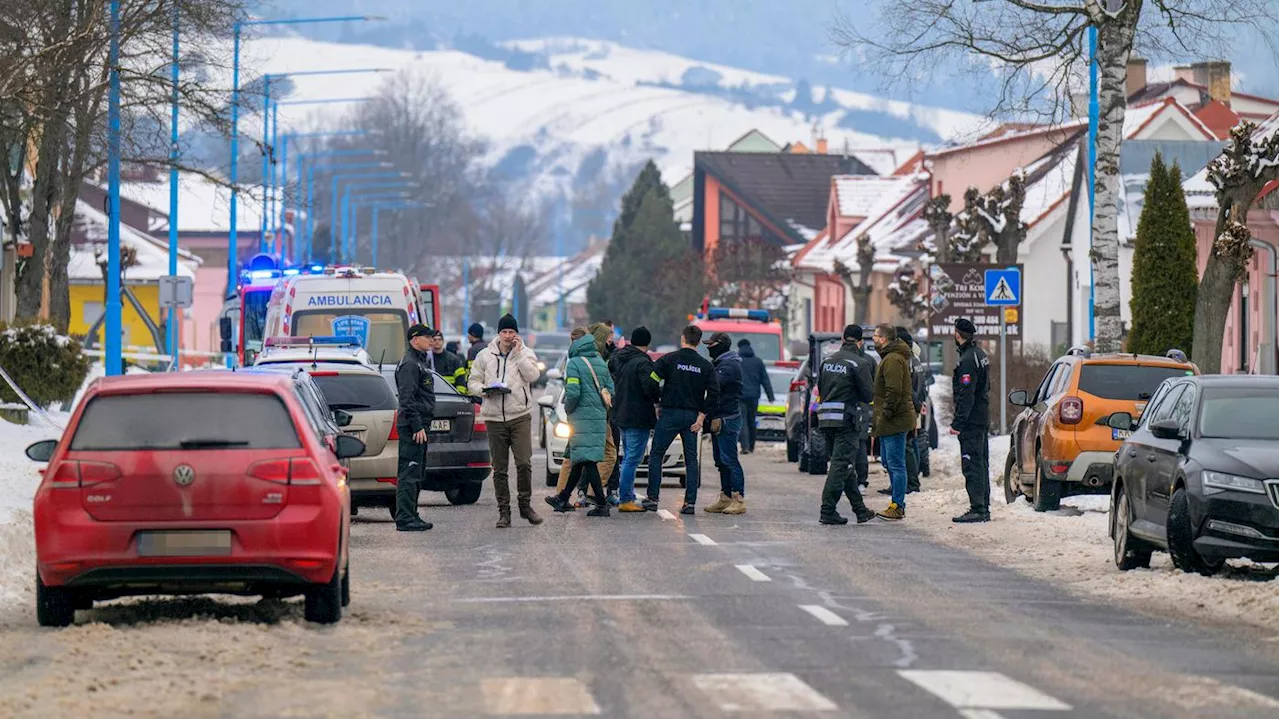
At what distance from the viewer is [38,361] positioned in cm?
3044

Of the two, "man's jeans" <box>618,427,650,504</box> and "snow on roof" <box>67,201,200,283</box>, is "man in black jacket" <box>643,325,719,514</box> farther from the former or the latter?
"snow on roof" <box>67,201,200,283</box>

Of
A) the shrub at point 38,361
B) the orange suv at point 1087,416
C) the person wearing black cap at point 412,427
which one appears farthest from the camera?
the shrub at point 38,361

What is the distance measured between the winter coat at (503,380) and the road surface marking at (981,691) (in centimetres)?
963

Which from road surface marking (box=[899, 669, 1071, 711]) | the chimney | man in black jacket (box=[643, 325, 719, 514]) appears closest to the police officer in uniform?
man in black jacket (box=[643, 325, 719, 514])

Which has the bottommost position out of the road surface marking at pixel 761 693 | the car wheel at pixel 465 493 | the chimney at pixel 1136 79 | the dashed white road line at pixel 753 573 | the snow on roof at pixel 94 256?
the car wheel at pixel 465 493

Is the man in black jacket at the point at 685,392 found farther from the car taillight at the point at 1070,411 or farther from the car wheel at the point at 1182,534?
the car wheel at the point at 1182,534

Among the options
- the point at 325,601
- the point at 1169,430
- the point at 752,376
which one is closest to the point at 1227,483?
the point at 1169,430

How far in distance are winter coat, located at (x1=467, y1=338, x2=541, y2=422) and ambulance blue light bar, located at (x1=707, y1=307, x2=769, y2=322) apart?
92.2 feet

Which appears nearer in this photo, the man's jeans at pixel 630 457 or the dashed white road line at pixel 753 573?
the dashed white road line at pixel 753 573

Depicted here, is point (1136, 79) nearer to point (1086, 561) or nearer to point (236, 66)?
point (236, 66)

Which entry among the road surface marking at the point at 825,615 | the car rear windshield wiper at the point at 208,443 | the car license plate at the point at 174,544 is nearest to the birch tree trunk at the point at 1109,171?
the road surface marking at the point at 825,615

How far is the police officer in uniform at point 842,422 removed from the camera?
66.3ft

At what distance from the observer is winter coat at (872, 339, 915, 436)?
20.9 m

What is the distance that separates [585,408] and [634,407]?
0.78 meters
